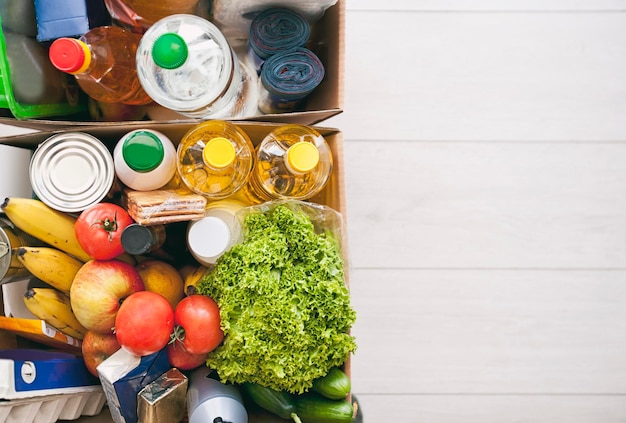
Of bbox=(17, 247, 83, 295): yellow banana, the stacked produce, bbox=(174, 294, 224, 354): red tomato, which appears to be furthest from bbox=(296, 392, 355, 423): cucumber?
bbox=(17, 247, 83, 295): yellow banana

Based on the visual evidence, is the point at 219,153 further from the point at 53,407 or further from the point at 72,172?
the point at 53,407

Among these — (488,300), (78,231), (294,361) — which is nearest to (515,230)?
(488,300)

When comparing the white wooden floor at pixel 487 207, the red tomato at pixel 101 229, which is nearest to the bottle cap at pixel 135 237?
the red tomato at pixel 101 229

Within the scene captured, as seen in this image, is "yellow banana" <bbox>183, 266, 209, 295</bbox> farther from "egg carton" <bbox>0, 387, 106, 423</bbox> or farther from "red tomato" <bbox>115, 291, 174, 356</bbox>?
"egg carton" <bbox>0, 387, 106, 423</bbox>

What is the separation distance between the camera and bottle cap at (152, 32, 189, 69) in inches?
25.7

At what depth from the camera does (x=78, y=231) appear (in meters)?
0.74

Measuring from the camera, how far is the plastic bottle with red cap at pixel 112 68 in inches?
29.9

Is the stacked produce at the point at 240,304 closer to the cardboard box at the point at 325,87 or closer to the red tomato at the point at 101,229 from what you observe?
the red tomato at the point at 101,229

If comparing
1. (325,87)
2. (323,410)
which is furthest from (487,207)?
(323,410)

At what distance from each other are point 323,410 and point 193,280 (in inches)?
11.1

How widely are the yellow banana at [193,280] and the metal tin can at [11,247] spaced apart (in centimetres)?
24

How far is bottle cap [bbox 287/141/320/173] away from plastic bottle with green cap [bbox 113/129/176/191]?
178 mm

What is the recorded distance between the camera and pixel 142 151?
27.4 inches

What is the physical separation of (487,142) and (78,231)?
82 centimetres
